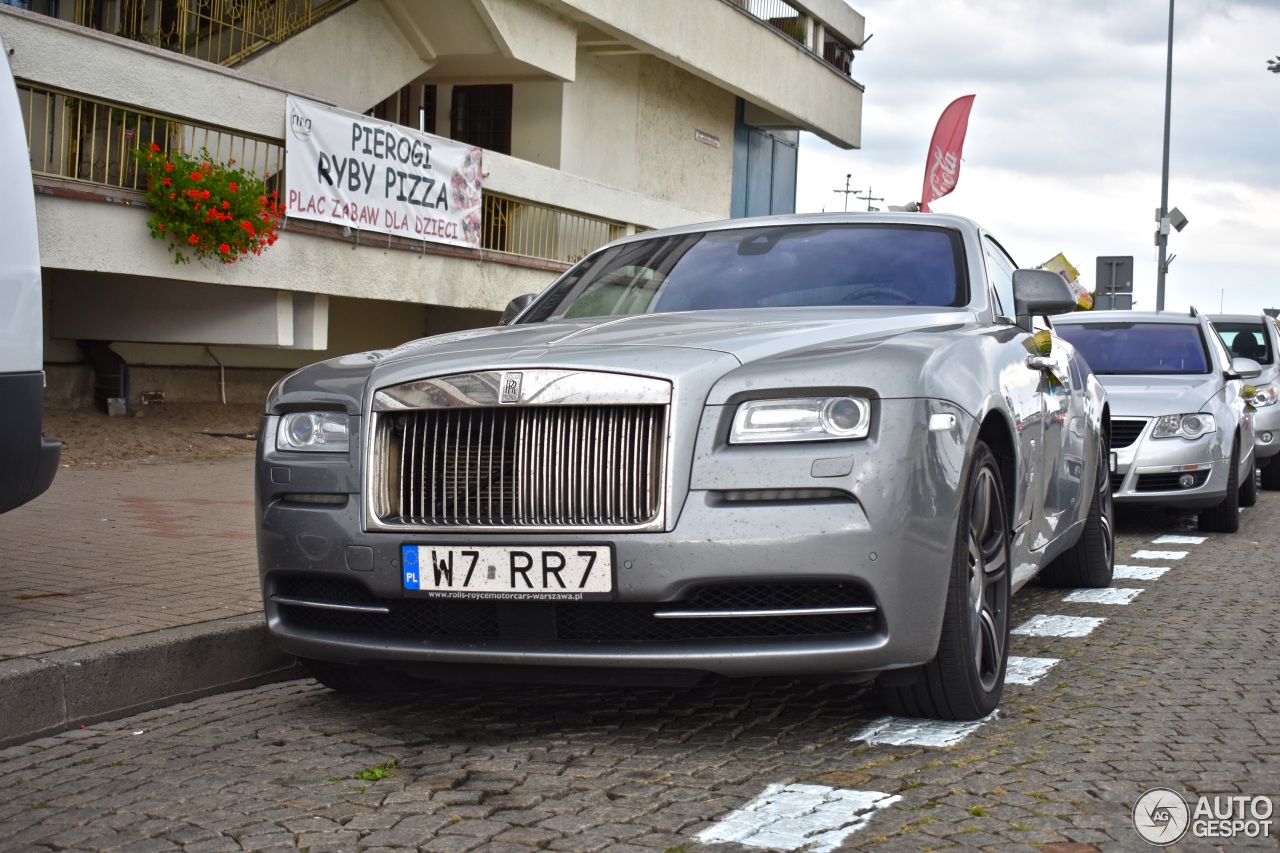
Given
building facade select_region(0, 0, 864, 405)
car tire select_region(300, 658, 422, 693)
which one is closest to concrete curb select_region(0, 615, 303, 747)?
car tire select_region(300, 658, 422, 693)

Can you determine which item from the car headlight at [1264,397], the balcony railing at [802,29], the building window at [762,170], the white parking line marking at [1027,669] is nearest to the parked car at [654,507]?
the white parking line marking at [1027,669]

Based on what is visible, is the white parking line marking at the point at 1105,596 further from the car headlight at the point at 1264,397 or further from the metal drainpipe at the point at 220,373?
the metal drainpipe at the point at 220,373

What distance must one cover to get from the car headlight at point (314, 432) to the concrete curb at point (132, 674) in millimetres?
910

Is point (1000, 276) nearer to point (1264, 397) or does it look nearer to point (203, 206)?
point (203, 206)

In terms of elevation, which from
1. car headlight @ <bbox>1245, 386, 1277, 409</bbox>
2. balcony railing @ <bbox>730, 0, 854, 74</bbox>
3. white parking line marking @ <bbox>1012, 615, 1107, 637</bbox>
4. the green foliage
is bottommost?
the green foliage

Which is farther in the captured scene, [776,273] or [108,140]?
[108,140]

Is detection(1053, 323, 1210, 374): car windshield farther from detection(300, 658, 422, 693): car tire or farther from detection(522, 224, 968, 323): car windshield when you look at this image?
detection(300, 658, 422, 693): car tire

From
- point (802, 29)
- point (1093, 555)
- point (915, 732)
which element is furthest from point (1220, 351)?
point (802, 29)

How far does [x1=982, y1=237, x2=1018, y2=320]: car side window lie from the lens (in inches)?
222

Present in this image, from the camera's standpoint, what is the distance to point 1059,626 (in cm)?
611

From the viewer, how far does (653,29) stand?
21172 millimetres

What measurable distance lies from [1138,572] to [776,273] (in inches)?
148

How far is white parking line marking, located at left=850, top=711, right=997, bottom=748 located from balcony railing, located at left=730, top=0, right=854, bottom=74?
→ 2138cm

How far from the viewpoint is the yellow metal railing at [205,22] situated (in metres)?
15.4
